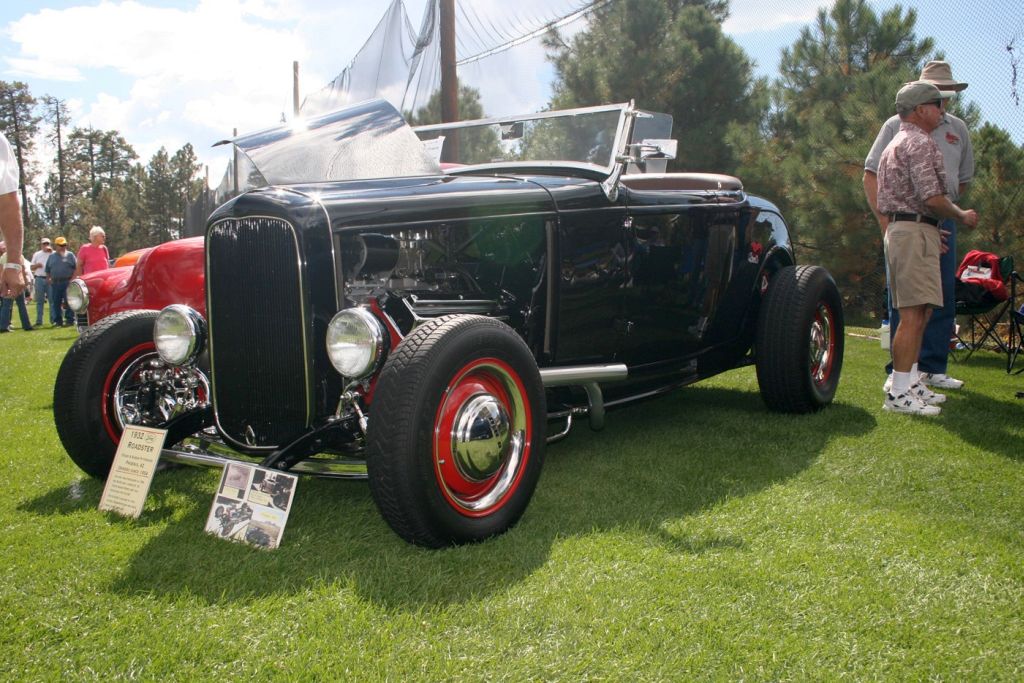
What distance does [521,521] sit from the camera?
118 inches

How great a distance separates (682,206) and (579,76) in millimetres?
8739

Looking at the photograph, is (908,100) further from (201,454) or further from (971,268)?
(201,454)

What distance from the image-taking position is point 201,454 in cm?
307

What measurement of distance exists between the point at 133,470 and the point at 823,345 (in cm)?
361

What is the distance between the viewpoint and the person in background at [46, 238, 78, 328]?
1270cm

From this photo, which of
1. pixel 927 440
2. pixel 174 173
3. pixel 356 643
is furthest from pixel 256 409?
pixel 174 173

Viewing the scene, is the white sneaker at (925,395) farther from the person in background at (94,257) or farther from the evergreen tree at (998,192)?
the person in background at (94,257)

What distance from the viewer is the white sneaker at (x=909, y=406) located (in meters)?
4.54

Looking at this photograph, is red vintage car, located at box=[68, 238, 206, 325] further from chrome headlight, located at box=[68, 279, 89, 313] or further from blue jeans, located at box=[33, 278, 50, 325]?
blue jeans, located at box=[33, 278, 50, 325]

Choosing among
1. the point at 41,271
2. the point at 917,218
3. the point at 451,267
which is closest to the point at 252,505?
the point at 451,267

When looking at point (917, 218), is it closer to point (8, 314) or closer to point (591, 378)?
point (591, 378)

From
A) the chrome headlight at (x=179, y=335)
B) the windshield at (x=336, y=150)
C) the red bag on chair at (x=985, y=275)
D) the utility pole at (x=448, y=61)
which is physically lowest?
the chrome headlight at (x=179, y=335)

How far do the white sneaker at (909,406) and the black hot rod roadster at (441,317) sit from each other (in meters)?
0.38

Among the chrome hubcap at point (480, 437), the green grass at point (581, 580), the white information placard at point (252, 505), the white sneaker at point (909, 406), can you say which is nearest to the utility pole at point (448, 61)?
the white sneaker at point (909, 406)
